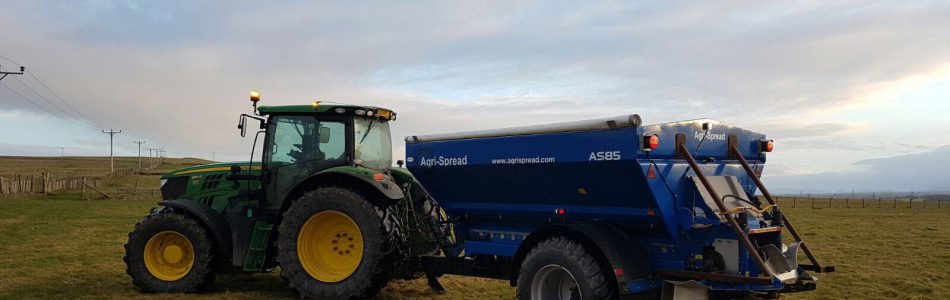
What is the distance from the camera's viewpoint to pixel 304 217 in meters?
7.85

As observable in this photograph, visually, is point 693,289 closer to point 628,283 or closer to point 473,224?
point 628,283

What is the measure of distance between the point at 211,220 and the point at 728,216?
6492 mm

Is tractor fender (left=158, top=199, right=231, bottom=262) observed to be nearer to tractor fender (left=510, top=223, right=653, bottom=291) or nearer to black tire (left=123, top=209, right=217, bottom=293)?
black tire (left=123, top=209, right=217, bottom=293)

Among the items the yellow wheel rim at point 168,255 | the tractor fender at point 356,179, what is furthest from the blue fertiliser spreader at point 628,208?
the yellow wheel rim at point 168,255

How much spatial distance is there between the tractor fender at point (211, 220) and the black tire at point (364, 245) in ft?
3.90

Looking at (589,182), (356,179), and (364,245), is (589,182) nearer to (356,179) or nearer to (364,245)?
(364,245)

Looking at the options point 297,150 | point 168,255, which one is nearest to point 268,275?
point 168,255

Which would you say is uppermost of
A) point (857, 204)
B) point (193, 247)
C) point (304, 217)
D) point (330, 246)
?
point (304, 217)

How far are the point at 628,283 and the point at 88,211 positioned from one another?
90.1ft

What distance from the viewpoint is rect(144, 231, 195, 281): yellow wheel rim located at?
874 cm

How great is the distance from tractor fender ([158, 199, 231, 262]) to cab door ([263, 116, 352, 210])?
0.70 meters

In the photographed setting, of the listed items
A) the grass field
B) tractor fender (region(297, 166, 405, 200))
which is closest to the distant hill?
the grass field

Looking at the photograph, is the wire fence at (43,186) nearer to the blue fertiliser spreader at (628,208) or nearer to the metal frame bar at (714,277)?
the blue fertiliser spreader at (628,208)

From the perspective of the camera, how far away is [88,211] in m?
27.0
